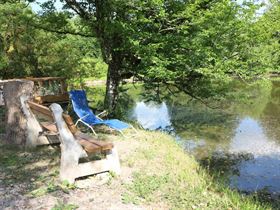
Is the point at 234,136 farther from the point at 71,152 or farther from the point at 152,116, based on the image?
the point at 71,152

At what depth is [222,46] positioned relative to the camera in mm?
9625

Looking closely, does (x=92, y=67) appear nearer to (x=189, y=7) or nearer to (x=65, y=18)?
(x=65, y=18)

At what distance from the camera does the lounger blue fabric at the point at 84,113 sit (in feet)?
25.9

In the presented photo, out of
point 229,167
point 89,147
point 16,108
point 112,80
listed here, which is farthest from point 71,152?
point 112,80

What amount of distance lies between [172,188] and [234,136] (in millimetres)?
9352

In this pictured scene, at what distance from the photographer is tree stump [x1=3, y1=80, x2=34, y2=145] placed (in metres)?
6.48

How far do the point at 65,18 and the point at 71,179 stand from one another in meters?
8.29

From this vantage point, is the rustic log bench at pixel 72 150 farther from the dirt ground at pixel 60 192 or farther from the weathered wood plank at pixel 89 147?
the dirt ground at pixel 60 192

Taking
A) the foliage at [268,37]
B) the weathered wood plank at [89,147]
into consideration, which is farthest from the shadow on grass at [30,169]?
the foliage at [268,37]

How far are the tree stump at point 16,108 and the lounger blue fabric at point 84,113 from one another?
1.65 meters

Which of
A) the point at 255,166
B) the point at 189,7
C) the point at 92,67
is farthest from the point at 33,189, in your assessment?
the point at 92,67

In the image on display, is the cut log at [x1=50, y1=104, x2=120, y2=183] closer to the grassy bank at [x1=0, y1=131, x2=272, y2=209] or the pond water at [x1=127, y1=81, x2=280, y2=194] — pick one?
the grassy bank at [x1=0, y1=131, x2=272, y2=209]

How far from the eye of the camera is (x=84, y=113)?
831cm

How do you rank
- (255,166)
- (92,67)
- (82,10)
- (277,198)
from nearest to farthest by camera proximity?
(277,198)
(255,166)
(82,10)
(92,67)
